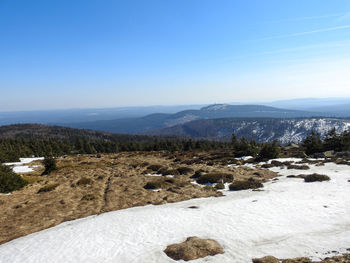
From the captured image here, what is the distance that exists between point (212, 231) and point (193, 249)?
2230 millimetres

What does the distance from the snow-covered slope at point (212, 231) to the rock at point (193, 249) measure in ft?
1.08

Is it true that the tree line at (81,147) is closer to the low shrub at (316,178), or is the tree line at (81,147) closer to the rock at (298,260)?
the low shrub at (316,178)

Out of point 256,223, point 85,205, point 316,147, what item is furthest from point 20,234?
point 316,147

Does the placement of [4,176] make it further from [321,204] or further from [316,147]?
[316,147]

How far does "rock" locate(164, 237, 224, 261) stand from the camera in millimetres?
8812

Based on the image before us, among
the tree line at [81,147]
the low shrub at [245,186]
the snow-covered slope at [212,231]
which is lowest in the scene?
the tree line at [81,147]

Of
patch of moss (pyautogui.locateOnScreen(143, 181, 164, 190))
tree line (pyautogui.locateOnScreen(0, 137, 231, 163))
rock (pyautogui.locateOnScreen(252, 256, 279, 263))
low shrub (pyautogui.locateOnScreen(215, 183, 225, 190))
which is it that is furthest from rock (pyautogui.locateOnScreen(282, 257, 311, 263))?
tree line (pyautogui.locateOnScreen(0, 137, 231, 163))

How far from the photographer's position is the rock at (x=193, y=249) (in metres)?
8.81

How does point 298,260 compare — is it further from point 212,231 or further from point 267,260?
point 212,231

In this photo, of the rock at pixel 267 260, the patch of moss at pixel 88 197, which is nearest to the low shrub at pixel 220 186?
the rock at pixel 267 260

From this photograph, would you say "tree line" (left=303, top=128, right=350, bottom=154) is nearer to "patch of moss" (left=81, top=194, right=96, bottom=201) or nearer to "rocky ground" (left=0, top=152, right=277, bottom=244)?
"rocky ground" (left=0, top=152, right=277, bottom=244)

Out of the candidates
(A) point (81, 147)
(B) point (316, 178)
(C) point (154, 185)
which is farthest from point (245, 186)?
(A) point (81, 147)

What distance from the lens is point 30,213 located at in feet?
51.7

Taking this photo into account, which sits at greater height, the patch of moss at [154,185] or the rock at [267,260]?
the rock at [267,260]
